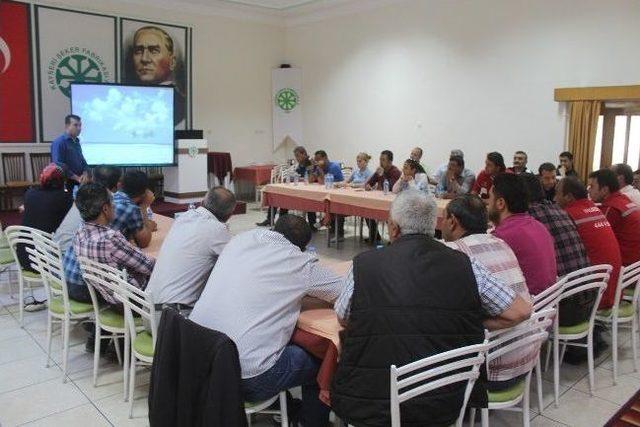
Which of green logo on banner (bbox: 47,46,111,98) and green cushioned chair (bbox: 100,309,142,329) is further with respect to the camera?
green logo on banner (bbox: 47,46,111,98)

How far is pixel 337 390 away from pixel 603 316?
2.05 metres

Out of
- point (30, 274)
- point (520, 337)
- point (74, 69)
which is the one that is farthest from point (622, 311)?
point (74, 69)

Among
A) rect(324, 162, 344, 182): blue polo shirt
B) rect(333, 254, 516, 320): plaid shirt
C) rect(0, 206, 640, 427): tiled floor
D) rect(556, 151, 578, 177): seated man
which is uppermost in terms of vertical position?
rect(556, 151, 578, 177): seated man

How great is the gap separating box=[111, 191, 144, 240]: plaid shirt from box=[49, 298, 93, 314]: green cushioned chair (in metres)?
0.49

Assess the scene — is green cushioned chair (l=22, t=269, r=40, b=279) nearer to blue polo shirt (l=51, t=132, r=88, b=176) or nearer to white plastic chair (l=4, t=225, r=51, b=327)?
white plastic chair (l=4, t=225, r=51, b=327)

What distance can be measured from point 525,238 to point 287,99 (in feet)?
29.3

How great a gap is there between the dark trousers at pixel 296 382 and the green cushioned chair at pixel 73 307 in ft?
4.97

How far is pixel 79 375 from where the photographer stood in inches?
126

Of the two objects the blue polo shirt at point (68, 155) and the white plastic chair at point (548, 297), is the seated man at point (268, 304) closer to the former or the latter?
the white plastic chair at point (548, 297)

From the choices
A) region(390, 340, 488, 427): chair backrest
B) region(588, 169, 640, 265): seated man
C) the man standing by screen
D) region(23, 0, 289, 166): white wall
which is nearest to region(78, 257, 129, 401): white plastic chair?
region(390, 340, 488, 427): chair backrest

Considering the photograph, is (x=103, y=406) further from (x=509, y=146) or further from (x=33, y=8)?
(x=33, y=8)

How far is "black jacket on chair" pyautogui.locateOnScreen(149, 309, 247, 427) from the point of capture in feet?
6.02

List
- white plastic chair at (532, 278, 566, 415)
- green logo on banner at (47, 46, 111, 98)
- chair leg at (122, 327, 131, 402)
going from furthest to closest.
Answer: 1. green logo on banner at (47, 46, 111, 98)
2. chair leg at (122, 327, 131, 402)
3. white plastic chair at (532, 278, 566, 415)

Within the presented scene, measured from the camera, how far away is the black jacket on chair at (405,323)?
5.65 feet
